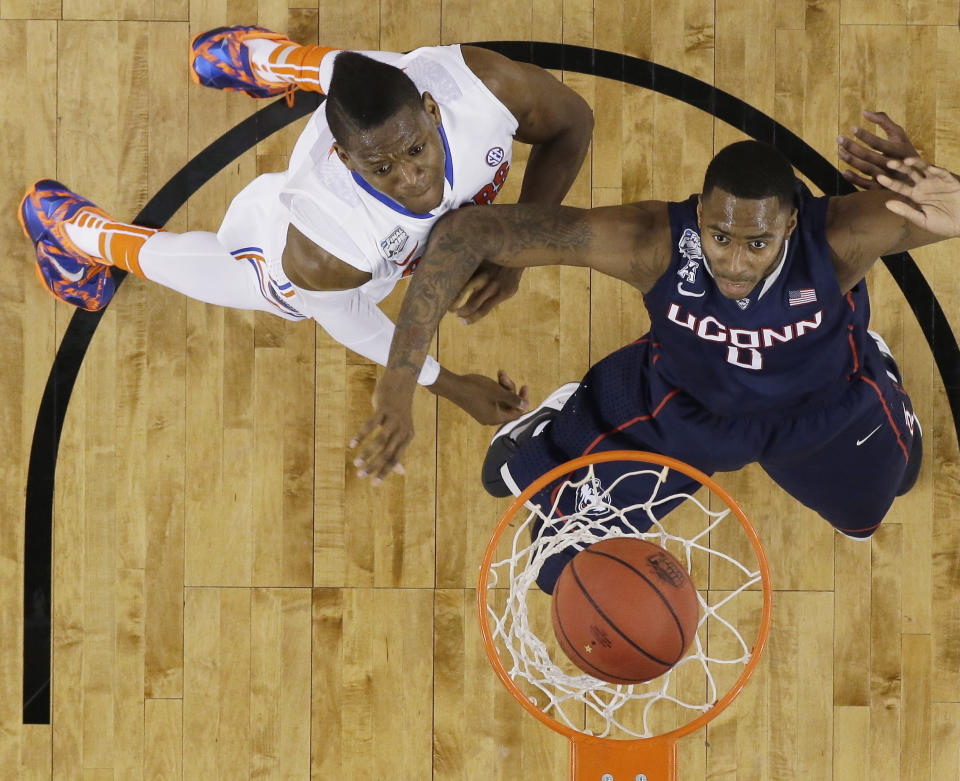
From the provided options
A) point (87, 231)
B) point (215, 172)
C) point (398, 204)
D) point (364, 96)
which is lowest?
point (398, 204)

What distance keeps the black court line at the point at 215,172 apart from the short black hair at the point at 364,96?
120cm

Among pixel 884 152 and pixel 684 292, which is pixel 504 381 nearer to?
pixel 684 292

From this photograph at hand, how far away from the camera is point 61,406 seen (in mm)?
3162

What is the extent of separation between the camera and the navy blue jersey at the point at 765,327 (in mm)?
2193

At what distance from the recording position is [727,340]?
230 cm

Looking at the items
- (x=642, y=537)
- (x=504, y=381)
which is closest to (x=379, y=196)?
(x=504, y=381)

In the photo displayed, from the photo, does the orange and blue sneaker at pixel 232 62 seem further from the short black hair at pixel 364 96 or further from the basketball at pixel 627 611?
the basketball at pixel 627 611

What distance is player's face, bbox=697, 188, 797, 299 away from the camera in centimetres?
197

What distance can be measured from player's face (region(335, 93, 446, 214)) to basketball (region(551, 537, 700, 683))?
100 cm

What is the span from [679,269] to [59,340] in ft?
7.54

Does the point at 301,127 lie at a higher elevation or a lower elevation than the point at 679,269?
higher

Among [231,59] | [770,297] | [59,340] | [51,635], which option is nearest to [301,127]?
[231,59]

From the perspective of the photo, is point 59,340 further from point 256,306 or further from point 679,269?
point 679,269

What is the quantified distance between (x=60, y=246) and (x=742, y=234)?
2343mm
